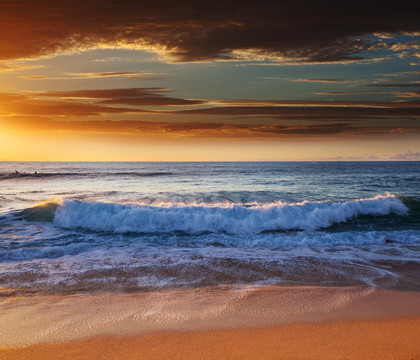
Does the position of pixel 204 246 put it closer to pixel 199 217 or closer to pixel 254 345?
pixel 199 217

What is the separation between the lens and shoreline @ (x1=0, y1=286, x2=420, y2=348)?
393cm

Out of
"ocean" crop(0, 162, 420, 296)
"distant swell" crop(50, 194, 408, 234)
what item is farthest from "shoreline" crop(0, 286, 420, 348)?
"distant swell" crop(50, 194, 408, 234)

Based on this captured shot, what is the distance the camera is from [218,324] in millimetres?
4094

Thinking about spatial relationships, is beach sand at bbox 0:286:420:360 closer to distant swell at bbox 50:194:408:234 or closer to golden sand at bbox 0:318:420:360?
golden sand at bbox 0:318:420:360

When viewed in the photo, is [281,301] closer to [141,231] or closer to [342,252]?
[342,252]

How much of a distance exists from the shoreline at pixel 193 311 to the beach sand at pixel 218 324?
13 millimetres

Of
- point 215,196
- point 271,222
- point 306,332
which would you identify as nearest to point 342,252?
point 271,222

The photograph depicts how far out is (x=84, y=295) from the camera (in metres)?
5.16

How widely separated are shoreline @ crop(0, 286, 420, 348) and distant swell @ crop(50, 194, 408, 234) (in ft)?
19.3

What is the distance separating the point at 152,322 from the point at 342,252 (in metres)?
5.66

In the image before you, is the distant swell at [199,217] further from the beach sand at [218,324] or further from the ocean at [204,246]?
the beach sand at [218,324]

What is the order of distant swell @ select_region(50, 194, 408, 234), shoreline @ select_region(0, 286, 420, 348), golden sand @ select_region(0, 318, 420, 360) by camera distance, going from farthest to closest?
distant swell @ select_region(50, 194, 408, 234)
shoreline @ select_region(0, 286, 420, 348)
golden sand @ select_region(0, 318, 420, 360)

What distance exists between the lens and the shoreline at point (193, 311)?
3932 millimetres

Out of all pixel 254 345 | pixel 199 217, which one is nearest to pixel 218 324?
pixel 254 345
